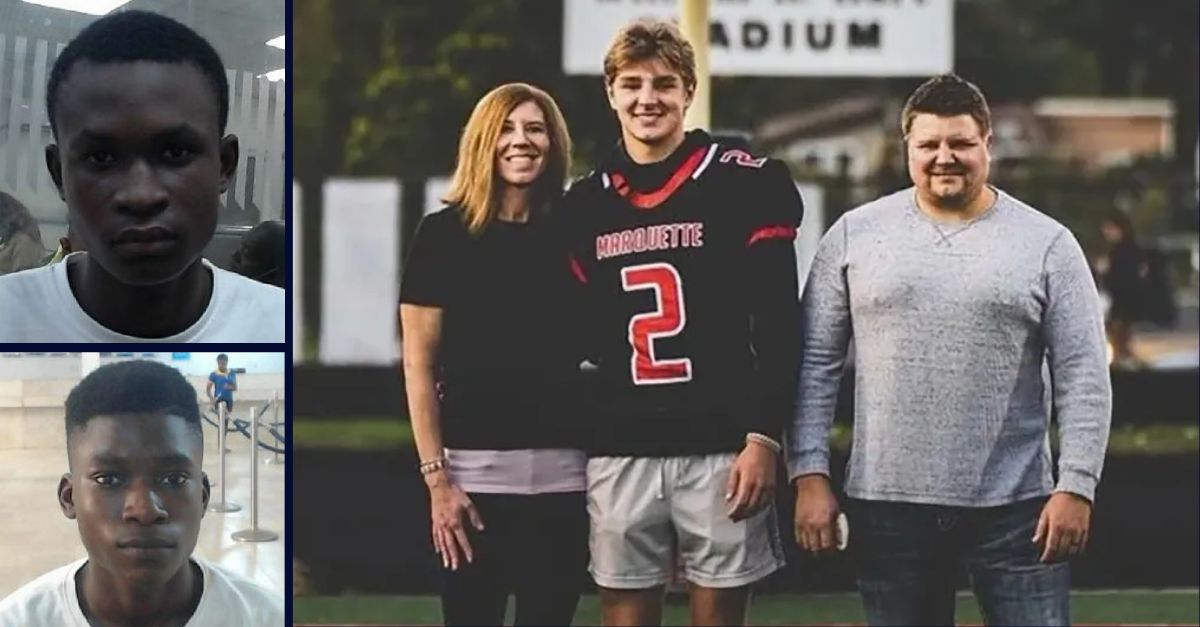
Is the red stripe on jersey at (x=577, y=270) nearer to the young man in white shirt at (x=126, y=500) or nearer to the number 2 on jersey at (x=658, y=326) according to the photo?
the number 2 on jersey at (x=658, y=326)

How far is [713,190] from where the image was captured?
3.01 meters

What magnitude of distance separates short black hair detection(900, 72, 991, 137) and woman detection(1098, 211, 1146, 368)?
1.16 feet

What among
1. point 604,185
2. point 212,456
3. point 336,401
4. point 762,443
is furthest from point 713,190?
point 212,456

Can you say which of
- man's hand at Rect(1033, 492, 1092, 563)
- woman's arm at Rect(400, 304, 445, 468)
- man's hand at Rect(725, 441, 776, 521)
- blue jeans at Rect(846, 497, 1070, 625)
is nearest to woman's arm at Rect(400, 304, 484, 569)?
woman's arm at Rect(400, 304, 445, 468)

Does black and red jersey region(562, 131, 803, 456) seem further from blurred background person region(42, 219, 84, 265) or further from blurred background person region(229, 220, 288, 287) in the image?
blurred background person region(42, 219, 84, 265)

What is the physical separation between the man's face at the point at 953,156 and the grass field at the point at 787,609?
35.0 inches

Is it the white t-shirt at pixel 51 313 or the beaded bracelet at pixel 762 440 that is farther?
the beaded bracelet at pixel 762 440

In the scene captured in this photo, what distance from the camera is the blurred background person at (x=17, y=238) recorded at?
112 inches

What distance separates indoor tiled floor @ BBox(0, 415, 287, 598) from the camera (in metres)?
2.92

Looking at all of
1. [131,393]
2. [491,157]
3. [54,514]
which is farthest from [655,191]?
[54,514]

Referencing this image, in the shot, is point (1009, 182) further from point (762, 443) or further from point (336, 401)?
point (336, 401)

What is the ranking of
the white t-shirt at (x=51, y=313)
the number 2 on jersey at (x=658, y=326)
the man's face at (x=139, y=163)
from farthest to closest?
the number 2 on jersey at (x=658, y=326) → the white t-shirt at (x=51, y=313) → the man's face at (x=139, y=163)

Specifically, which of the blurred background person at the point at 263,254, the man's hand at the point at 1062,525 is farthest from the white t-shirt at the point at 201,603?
the man's hand at the point at 1062,525

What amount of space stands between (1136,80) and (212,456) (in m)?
2.16
